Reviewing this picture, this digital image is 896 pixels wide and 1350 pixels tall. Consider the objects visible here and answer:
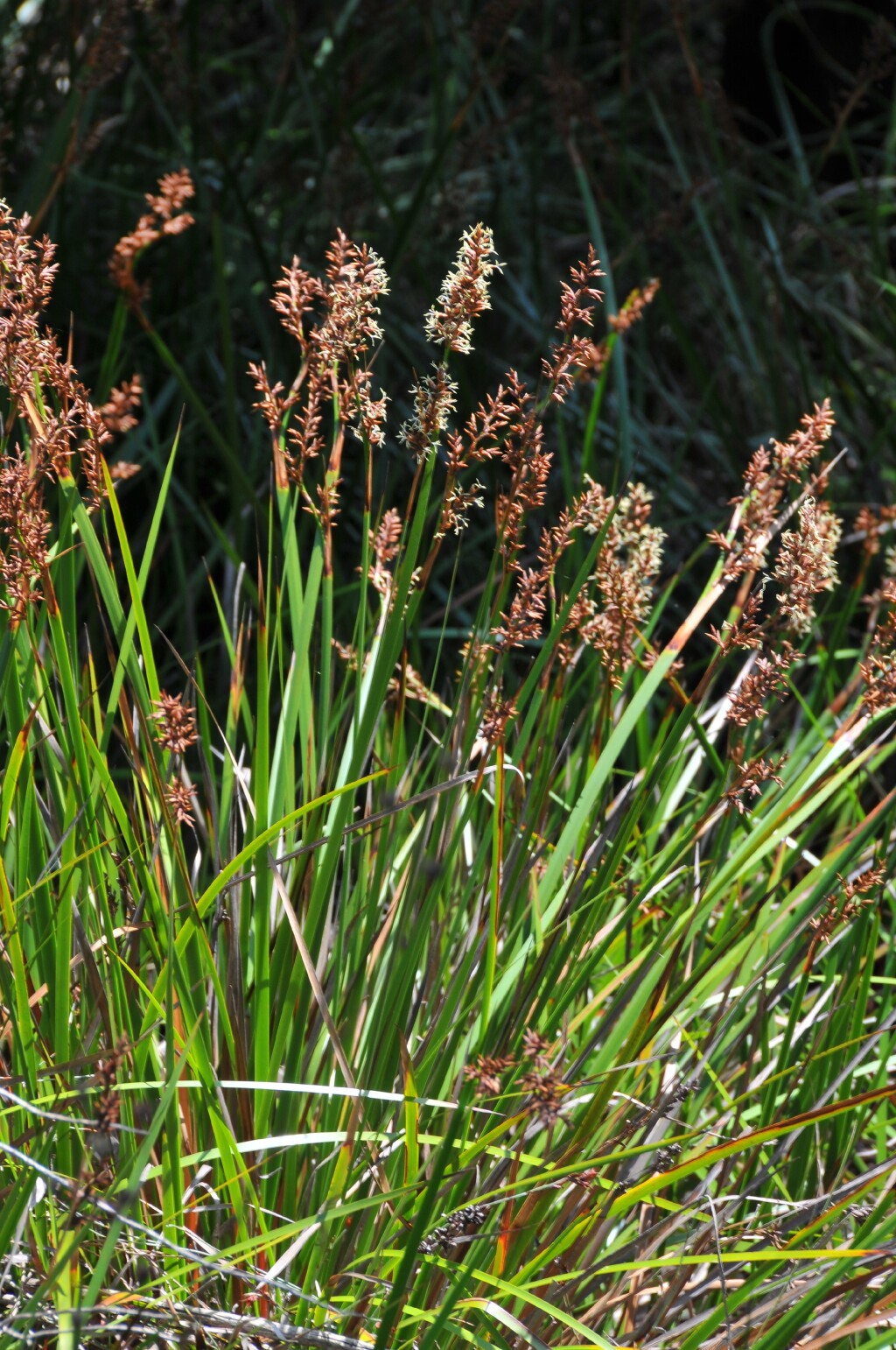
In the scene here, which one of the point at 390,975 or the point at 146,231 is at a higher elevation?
the point at 146,231

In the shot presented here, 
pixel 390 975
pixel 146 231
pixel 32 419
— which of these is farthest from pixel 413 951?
pixel 146 231

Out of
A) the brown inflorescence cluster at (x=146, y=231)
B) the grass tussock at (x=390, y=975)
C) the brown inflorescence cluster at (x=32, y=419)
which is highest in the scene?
the brown inflorescence cluster at (x=146, y=231)

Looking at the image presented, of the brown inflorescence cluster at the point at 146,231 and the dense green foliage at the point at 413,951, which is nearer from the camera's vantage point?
the dense green foliage at the point at 413,951

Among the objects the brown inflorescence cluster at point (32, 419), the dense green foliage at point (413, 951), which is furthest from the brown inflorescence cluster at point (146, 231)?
the brown inflorescence cluster at point (32, 419)

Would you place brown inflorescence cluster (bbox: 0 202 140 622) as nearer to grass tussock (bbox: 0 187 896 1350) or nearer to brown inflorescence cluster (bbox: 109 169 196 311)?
grass tussock (bbox: 0 187 896 1350)

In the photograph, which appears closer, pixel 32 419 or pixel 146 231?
pixel 32 419

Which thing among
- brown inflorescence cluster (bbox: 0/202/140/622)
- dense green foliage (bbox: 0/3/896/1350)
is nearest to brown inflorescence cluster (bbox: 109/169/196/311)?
dense green foliage (bbox: 0/3/896/1350)

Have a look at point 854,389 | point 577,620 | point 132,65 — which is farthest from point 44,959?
point 132,65

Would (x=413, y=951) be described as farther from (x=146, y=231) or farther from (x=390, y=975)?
(x=146, y=231)

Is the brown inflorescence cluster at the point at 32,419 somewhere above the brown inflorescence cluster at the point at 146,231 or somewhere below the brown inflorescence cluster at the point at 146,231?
below

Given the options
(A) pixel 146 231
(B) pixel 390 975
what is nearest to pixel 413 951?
(B) pixel 390 975

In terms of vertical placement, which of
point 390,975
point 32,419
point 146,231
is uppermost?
point 146,231

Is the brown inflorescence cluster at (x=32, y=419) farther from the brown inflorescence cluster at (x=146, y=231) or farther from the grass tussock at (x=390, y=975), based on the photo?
the brown inflorescence cluster at (x=146, y=231)

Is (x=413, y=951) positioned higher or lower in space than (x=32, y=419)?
lower
